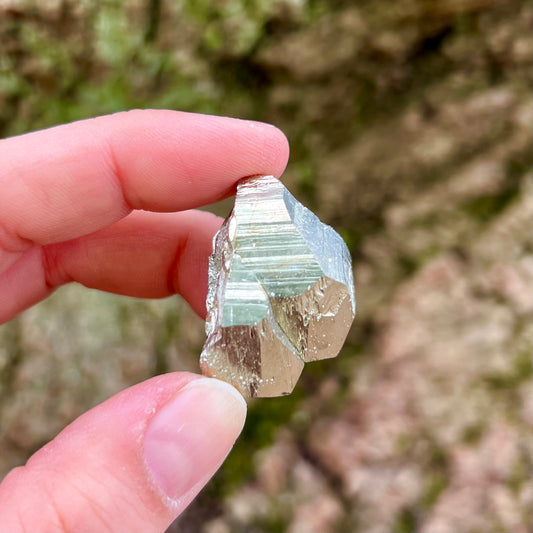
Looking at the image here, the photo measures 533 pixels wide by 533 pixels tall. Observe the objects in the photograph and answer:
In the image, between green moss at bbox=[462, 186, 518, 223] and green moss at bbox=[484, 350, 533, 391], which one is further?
green moss at bbox=[462, 186, 518, 223]

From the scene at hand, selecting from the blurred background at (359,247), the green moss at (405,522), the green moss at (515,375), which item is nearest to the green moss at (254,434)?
the blurred background at (359,247)

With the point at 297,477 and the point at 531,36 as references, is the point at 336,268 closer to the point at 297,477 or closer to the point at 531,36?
the point at 297,477

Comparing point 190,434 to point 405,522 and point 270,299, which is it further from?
point 405,522

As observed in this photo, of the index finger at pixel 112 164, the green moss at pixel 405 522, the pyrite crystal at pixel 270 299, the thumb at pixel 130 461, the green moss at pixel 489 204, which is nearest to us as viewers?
the thumb at pixel 130 461

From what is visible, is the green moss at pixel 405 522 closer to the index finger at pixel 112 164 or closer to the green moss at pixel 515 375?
→ the green moss at pixel 515 375

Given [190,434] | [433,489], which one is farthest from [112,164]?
[433,489]

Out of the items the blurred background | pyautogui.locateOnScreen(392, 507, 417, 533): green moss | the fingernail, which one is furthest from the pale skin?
pyautogui.locateOnScreen(392, 507, 417, 533): green moss

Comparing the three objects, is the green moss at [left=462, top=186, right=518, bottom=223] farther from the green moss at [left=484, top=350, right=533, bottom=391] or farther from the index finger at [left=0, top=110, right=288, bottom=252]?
the index finger at [left=0, top=110, right=288, bottom=252]
